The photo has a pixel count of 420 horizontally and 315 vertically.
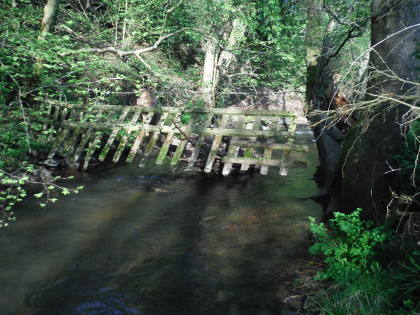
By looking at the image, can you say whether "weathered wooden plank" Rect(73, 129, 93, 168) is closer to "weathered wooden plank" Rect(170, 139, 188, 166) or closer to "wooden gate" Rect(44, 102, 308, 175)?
"wooden gate" Rect(44, 102, 308, 175)

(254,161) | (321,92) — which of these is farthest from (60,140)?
(321,92)

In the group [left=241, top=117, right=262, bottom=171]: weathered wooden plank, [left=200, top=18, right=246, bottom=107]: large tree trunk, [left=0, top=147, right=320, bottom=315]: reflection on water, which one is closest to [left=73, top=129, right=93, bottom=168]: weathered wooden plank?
[left=0, top=147, right=320, bottom=315]: reflection on water

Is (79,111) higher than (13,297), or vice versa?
(79,111)

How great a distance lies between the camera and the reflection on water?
3.96 metres

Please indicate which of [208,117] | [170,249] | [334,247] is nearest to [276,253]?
[334,247]

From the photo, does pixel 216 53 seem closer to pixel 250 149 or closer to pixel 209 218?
pixel 250 149

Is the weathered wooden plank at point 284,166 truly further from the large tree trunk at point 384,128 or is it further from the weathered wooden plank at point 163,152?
the weathered wooden plank at point 163,152

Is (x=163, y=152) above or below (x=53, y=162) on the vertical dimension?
above

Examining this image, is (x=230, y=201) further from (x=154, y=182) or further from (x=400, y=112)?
(x=400, y=112)

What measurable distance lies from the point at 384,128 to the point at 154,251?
146 inches

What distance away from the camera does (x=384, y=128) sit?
4430 millimetres

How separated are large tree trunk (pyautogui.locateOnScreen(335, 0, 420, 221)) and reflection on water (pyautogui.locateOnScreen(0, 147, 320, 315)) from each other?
1304 millimetres

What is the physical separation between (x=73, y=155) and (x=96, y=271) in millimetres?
5203

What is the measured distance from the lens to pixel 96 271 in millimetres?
4574
